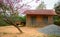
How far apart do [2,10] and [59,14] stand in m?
15.7

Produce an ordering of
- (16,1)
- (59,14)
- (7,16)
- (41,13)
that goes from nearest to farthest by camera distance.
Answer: (16,1)
(7,16)
(41,13)
(59,14)

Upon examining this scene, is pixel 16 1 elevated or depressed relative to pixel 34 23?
elevated

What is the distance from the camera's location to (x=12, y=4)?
12.9 meters

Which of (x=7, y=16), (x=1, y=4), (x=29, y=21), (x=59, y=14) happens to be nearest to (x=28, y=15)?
(x=29, y=21)

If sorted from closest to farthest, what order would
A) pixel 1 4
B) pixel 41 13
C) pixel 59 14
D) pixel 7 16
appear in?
pixel 1 4 < pixel 7 16 < pixel 41 13 < pixel 59 14

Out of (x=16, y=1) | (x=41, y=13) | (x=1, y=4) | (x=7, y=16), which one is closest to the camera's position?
(x=16, y=1)

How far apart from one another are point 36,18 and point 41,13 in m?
1.23

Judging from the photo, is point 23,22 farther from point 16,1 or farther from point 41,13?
point 16,1

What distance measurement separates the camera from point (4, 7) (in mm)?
14500

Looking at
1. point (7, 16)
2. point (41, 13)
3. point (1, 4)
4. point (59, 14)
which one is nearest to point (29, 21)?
point (41, 13)

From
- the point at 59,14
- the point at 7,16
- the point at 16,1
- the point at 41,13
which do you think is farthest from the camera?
the point at 59,14

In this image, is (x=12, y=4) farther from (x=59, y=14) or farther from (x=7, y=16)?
(x=59, y=14)

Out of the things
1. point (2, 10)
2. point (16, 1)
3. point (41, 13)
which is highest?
point (16, 1)

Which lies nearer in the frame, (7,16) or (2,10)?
(2,10)
